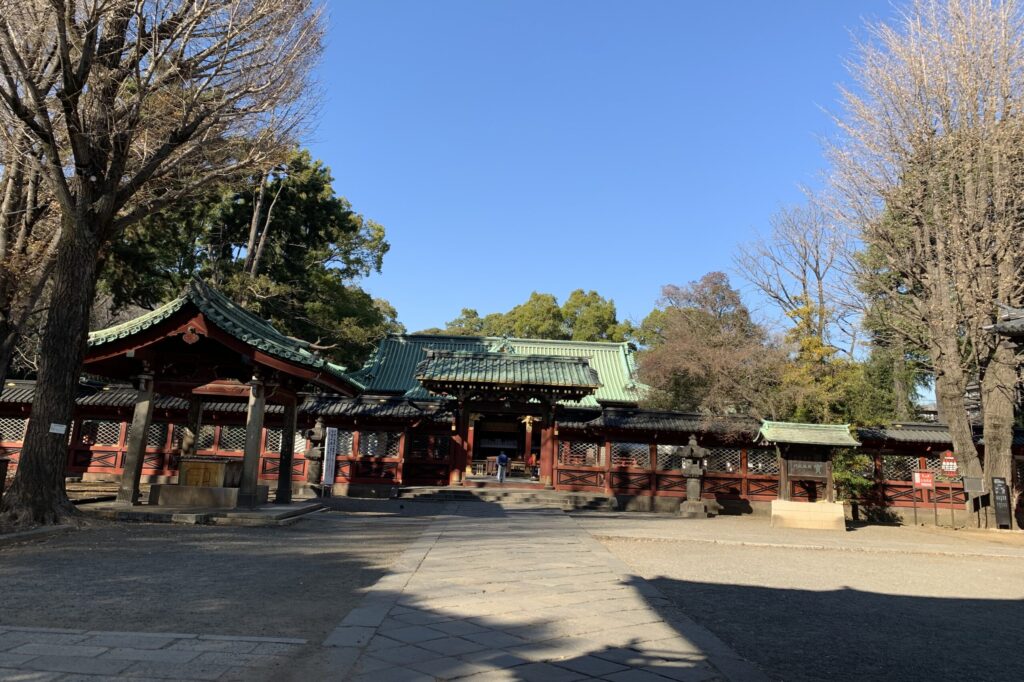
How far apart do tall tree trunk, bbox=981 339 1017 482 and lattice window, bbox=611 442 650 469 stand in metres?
9.00

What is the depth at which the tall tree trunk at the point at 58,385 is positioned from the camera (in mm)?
8773

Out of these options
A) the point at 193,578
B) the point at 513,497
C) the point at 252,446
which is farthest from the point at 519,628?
the point at 513,497

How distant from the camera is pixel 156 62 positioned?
941 cm

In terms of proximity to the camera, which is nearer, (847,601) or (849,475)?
(847,601)

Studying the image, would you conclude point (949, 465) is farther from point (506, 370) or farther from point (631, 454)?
point (506, 370)

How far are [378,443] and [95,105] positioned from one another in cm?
1296

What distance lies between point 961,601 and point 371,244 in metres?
31.8

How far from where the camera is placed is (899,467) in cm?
1953

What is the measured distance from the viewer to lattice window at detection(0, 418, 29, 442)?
19.1m

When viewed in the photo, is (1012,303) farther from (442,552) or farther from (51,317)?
(51,317)

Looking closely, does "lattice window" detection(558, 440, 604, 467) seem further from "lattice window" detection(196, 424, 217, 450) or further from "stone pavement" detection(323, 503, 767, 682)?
"stone pavement" detection(323, 503, 767, 682)

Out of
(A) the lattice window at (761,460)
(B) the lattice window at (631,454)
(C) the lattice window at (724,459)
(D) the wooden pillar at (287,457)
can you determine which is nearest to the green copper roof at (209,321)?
(D) the wooden pillar at (287,457)

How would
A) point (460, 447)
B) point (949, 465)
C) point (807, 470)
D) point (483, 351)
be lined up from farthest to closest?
point (483, 351)
point (460, 447)
point (949, 465)
point (807, 470)

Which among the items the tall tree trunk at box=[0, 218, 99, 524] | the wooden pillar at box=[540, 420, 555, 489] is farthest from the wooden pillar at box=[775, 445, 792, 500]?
the tall tree trunk at box=[0, 218, 99, 524]
